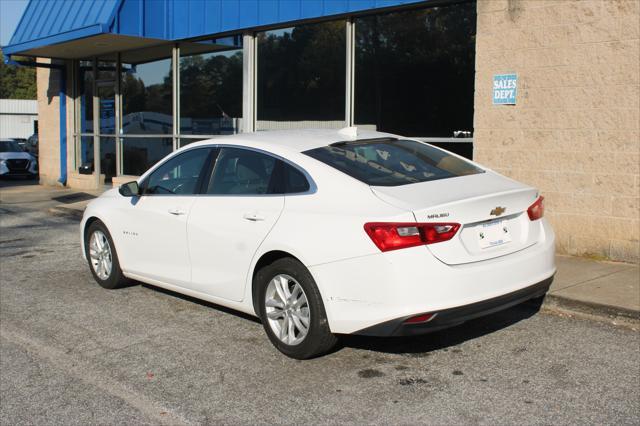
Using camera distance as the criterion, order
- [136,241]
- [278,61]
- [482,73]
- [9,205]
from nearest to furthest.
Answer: [136,241] → [482,73] → [278,61] → [9,205]

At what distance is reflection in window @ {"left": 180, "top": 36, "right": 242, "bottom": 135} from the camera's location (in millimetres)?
14078

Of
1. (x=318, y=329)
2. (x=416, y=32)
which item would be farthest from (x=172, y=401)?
(x=416, y=32)

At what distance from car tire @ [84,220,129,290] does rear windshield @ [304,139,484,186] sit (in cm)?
276

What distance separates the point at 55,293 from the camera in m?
7.55

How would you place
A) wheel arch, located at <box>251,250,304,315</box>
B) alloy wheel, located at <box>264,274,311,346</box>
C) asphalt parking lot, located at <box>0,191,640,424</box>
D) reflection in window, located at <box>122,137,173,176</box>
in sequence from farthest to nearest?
reflection in window, located at <box>122,137,173,176</box>, wheel arch, located at <box>251,250,304,315</box>, alloy wheel, located at <box>264,274,311,346</box>, asphalt parking lot, located at <box>0,191,640,424</box>

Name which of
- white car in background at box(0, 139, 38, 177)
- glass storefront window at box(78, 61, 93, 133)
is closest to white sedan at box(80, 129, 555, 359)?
glass storefront window at box(78, 61, 93, 133)

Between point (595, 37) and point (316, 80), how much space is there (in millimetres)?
4867

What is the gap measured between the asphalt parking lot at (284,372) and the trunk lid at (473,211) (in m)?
0.84

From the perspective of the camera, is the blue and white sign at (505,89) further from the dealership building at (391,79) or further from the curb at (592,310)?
the curb at (592,310)

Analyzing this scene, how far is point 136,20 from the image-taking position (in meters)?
14.8

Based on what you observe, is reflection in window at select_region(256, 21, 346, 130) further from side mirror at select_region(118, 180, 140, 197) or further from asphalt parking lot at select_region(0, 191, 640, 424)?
asphalt parking lot at select_region(0, 191, 640, 424)

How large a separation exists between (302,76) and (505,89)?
4.04 meters

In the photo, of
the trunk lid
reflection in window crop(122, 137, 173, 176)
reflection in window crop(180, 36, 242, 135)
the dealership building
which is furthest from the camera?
reflection in window crop(122, 137, 173, 176)

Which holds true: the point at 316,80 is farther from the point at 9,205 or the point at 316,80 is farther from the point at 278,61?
the point at 9,205
